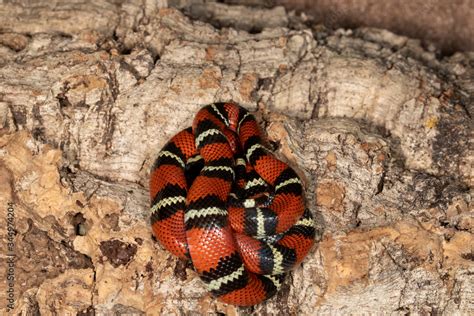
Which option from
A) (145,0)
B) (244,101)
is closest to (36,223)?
(244,101)

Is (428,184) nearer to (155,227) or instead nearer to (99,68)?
(155,227)

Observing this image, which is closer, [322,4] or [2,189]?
[2,189]

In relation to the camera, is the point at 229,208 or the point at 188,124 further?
the point at 188,124

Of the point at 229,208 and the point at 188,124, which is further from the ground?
the point at 188,124
